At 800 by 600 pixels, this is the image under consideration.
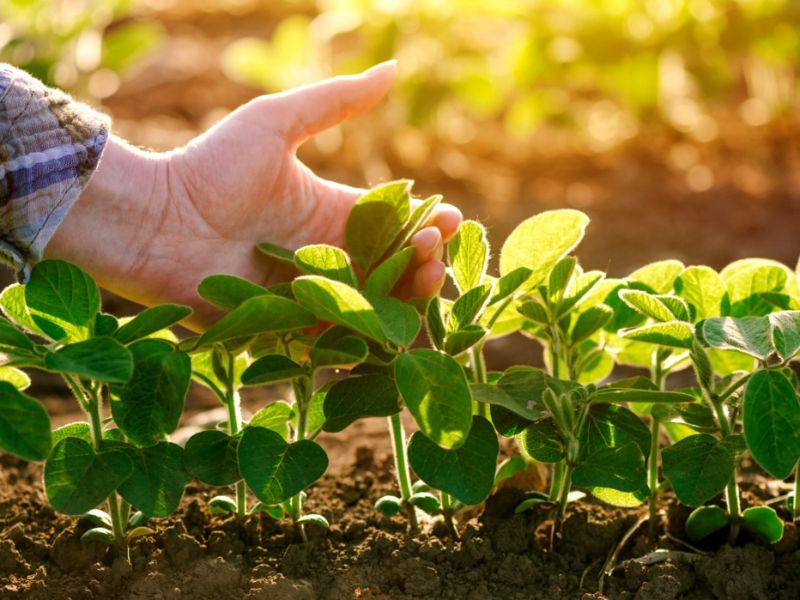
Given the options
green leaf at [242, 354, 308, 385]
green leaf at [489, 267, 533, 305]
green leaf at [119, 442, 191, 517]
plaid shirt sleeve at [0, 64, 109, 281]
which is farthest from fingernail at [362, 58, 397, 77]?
green leaf at [119, 442, 191, 517]

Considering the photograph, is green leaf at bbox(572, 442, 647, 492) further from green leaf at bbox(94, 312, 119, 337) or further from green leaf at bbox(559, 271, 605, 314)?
green leaf at bbox(94, 312, 119, 337)

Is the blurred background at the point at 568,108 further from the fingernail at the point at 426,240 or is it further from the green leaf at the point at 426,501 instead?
the green leaf at the point at 426,501

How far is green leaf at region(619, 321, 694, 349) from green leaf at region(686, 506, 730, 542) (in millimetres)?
278

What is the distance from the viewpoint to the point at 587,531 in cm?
172

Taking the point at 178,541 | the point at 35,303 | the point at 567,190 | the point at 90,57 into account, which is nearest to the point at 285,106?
the point at 35,303

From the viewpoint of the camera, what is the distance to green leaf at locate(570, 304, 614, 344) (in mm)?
1666

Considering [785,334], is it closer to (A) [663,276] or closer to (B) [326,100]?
(A) [663,276]

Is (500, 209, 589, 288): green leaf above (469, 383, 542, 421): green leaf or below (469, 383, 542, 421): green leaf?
above

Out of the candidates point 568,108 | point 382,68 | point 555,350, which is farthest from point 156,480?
point 568,108

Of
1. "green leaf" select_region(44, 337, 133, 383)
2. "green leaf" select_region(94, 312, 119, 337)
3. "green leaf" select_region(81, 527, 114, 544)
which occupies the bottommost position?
"green leaf" select_region(81, 527, 114, 544)

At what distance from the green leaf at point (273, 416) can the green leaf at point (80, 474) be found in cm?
21

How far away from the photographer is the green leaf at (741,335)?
4.68 feet

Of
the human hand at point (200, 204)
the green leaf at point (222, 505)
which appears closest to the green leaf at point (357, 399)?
the green leaf at point (222, 505)

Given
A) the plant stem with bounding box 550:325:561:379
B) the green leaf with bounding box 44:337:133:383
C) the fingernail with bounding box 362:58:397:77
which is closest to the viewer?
the green leaf with bounding box 44:337:133:383
